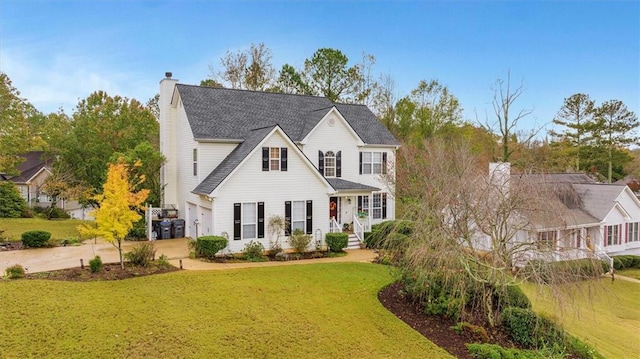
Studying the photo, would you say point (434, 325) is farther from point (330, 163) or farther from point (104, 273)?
point (330, 163)

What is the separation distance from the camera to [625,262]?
26781 mm

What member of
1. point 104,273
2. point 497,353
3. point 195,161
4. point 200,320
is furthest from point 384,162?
point 200,320

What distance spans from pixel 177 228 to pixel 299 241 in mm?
7845

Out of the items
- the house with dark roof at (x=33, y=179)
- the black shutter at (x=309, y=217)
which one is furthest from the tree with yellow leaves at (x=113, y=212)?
the house with dark roof at (x=33, y=179)

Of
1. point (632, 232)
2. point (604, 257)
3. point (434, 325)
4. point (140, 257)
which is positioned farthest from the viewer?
point (632, 232)

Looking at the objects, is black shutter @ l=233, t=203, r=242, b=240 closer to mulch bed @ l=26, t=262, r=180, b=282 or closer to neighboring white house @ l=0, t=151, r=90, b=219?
mulch bed @ l=26, t=262, r=180, b=282

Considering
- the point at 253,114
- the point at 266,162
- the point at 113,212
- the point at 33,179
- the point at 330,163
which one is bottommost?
the point at 113,212

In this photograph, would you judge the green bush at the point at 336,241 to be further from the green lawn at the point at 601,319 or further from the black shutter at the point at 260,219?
the green lawn at the point at 601,319

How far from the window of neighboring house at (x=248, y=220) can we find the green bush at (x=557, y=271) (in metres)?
12.1

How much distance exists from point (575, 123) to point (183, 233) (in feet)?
161

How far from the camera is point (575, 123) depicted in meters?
50.3

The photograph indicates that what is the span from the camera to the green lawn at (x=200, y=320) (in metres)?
9.08

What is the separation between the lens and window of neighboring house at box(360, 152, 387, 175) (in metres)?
26.5

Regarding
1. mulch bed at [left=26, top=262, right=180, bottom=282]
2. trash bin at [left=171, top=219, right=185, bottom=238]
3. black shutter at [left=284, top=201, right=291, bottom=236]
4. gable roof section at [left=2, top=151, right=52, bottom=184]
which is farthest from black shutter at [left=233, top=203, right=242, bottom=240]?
gable roof section at [left=2, top=151, right=52, bottom=184]
